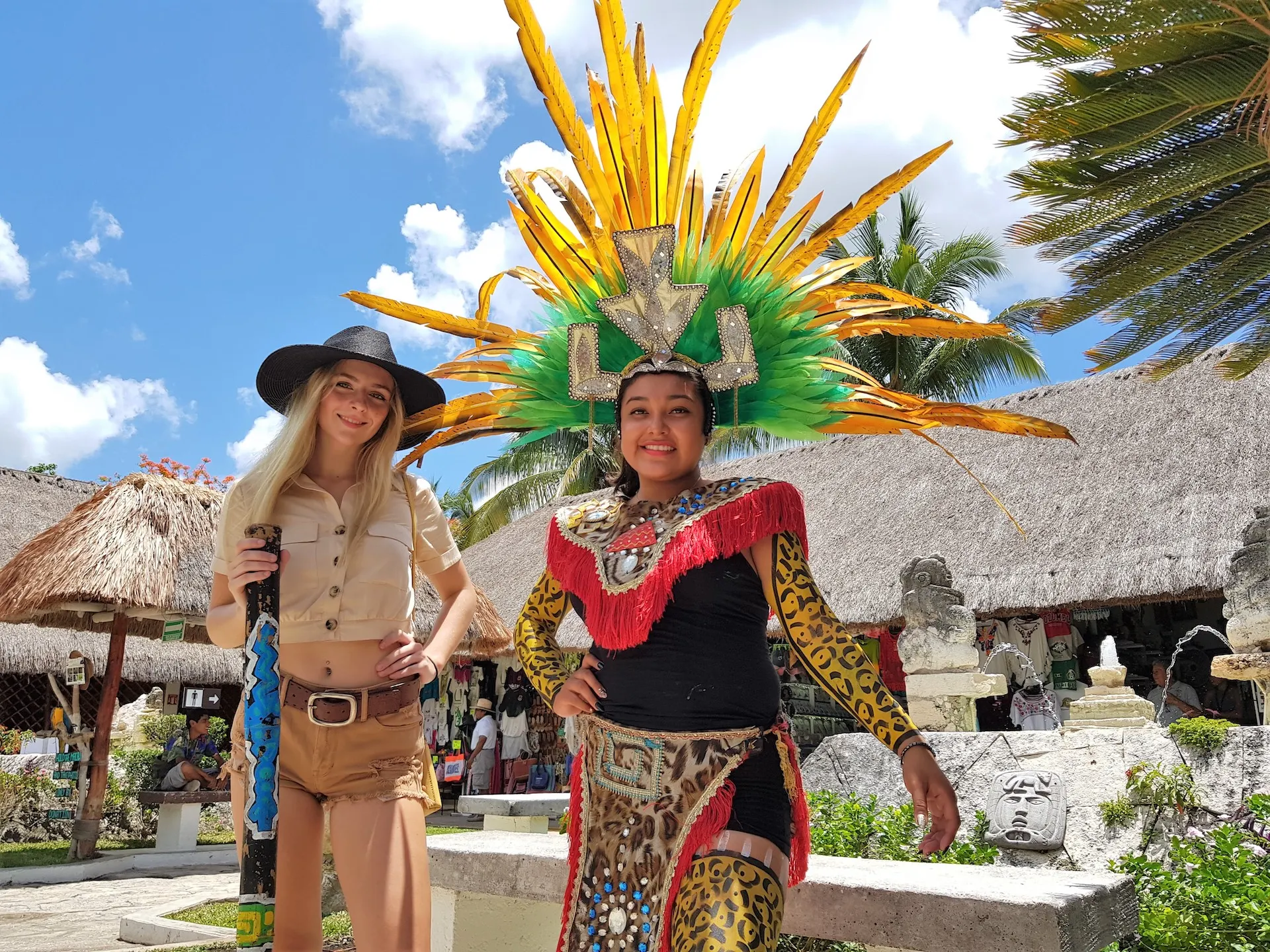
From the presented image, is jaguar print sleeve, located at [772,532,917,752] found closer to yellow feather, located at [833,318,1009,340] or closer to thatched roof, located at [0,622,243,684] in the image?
yellow feather, located at [833,318,1009,340]

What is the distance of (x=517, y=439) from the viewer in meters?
3.51

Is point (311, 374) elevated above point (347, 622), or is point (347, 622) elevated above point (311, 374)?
point (311, 374)

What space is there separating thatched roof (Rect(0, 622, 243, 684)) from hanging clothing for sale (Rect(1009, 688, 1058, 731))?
10816 mm

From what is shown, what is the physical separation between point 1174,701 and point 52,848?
1269cm

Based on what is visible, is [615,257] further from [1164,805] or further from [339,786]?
[1164,805]

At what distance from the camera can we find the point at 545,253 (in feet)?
10.6

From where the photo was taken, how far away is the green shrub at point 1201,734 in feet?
17.0

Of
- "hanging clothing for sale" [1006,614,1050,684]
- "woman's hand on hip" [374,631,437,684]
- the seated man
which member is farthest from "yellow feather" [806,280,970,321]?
"hanging clothing for sale" [1006,614,1050,684]

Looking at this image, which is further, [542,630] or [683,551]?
[542,630]

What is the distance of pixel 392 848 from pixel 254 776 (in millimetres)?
376

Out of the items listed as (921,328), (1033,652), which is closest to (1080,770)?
(921,328)

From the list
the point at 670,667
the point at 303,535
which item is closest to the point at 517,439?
the point at 303,535

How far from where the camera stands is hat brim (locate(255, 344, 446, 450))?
2756 mm

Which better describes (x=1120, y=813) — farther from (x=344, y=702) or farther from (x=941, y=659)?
(x=344, y=702)
